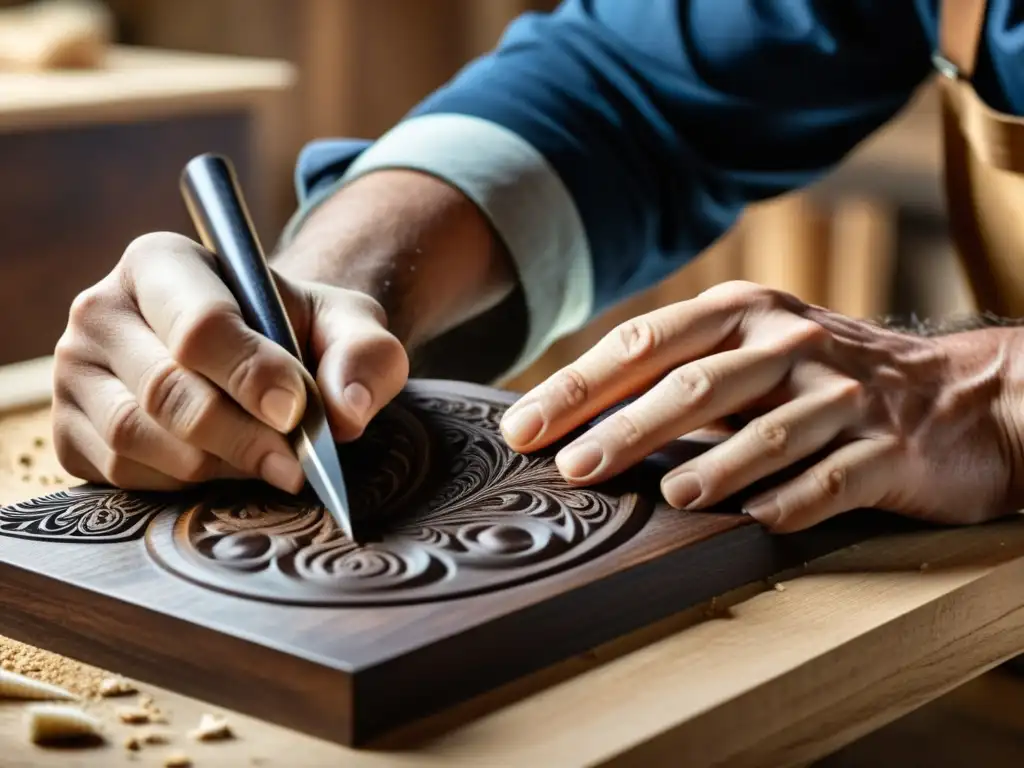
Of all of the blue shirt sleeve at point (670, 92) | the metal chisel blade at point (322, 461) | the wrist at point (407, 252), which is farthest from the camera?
the blue shirt sleeve at point (670, 92)

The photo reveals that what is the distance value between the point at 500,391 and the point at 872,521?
0.29 meters

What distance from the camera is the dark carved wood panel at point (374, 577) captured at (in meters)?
0.68

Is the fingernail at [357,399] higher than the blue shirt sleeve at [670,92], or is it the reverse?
the blue shirt sleeve at [670,92]

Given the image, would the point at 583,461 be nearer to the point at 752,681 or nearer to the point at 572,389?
the point at 572,389

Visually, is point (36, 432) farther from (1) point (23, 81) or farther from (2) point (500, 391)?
(1) point (23, 81)

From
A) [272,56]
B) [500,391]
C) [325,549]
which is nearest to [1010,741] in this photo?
[500,391]

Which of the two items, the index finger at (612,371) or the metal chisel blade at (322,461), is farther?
the index finger at (612,371)

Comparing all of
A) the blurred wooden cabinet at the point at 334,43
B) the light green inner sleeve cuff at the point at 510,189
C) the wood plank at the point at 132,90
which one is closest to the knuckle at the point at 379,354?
the light green inner sleeve cuff at the point at 510,189

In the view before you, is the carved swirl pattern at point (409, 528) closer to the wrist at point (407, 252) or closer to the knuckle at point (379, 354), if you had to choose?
the knuckle at point (379, 354)

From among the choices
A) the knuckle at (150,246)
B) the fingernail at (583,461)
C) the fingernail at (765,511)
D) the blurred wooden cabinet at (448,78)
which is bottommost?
the blurred wooden cabinet at (448,78)

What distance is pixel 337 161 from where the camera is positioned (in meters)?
1.35

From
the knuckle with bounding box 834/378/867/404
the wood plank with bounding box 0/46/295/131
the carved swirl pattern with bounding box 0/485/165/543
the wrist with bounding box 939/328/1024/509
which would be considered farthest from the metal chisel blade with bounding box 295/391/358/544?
the wood plank with bounding box 0/46/295/131

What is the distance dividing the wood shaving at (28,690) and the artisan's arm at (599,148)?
53 centimetres

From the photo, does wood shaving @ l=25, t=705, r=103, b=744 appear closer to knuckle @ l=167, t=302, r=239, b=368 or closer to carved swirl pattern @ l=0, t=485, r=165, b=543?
carved swirl pattern @ l=0, t=485, r=165, b=543
